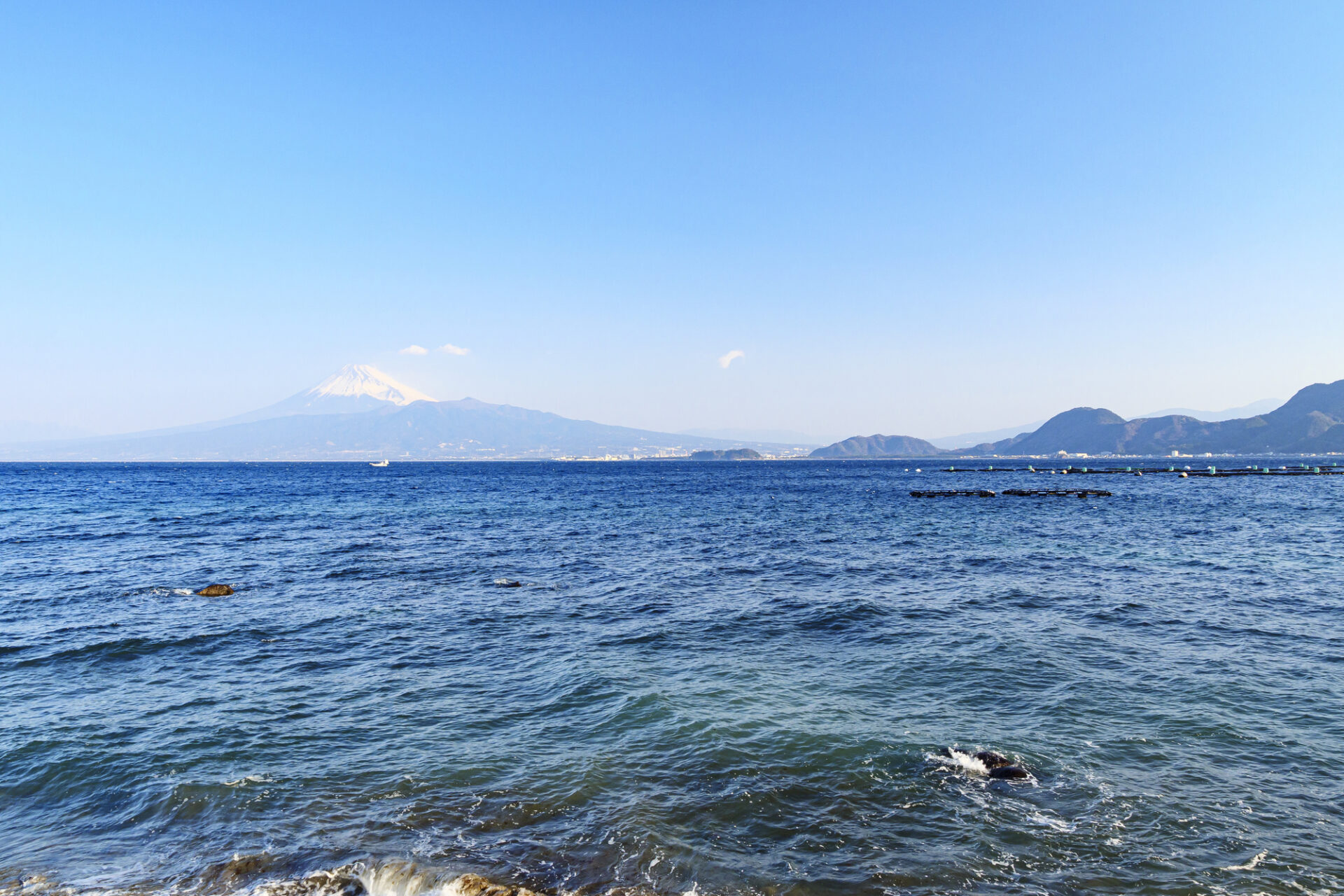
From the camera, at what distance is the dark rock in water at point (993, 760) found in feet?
45.7

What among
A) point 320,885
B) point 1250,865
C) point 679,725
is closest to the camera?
point 320,885

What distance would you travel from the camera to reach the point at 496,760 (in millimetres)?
14633

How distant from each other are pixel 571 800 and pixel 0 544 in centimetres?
5503

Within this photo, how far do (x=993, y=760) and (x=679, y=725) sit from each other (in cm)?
673

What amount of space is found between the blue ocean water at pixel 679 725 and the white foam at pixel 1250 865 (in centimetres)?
5

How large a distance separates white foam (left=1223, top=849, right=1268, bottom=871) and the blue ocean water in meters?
0.05

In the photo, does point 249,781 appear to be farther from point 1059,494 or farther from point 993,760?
point 1059,494

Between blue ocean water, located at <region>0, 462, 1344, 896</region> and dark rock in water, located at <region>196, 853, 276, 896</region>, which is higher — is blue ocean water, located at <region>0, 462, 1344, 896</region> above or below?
above

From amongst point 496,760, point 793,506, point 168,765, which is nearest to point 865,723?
point 496,760

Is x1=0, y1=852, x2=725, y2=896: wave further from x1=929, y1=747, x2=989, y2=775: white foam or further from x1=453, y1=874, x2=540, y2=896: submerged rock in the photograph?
x1=929, y1=747, x2=989, y2=775: white foam

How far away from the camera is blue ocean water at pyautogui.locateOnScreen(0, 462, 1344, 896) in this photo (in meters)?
11.1

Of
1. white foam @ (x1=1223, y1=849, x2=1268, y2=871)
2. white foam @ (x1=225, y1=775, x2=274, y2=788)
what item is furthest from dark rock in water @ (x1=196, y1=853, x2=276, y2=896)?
white foam @ (x1=1223, y1=849, x2=1268, y2=871)

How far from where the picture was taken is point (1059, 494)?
96812 millimetres

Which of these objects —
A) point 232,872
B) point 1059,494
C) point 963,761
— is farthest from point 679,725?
point 1059,494
